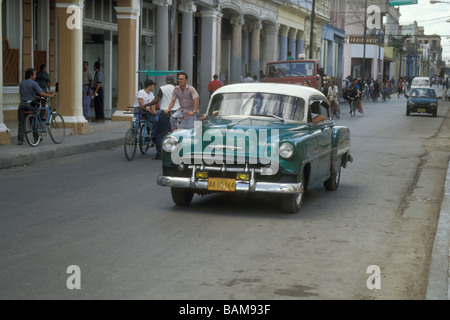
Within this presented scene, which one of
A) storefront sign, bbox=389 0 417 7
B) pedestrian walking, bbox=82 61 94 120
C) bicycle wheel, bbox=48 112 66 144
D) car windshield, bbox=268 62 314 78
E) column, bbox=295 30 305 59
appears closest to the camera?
bicycle wheel, bbox=48 112 66 144

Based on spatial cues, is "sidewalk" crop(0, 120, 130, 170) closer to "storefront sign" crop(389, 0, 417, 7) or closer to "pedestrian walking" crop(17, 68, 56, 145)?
"pedestrian walking" crop(17, 68, 56, 145)

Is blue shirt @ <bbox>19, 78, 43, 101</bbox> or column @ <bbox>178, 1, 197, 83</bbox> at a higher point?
column @ <bbox>178, 1, 197, 83</bbox>

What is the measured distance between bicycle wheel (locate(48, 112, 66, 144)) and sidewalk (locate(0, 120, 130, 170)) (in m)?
0.15

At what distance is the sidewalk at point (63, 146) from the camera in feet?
48.3

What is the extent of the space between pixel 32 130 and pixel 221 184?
8443 mm

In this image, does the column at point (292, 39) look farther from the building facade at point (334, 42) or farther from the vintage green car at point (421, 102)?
the vintage green car at point (421, 102)

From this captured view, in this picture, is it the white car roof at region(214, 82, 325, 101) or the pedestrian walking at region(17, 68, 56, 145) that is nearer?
the white car roof at region(214, 82, 325, 101)

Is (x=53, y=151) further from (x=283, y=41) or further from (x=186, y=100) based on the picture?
(x=283, y=41)

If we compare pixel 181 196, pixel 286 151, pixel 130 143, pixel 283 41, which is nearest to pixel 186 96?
pixel 130 143

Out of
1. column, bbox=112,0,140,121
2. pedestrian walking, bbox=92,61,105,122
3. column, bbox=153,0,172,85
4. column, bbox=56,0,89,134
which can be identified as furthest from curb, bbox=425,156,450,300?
column, bbox=153,0,172,85

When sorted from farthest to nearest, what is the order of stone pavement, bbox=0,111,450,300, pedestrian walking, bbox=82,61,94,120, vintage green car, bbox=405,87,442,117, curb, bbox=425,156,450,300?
vintage green car, bbox=405,87,442,117, pedestrian walking, bbox=82,61,94,120, stone pavement, bbox=0,111,450,300, curb, bbox=425,156,450,300

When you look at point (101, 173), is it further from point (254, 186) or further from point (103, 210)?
point (254, 186)

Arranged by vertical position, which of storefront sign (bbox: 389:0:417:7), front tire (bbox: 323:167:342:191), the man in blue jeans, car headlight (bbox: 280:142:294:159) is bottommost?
front tire (bbox: 323:167:342:191)

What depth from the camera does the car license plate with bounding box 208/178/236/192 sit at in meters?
9.02
